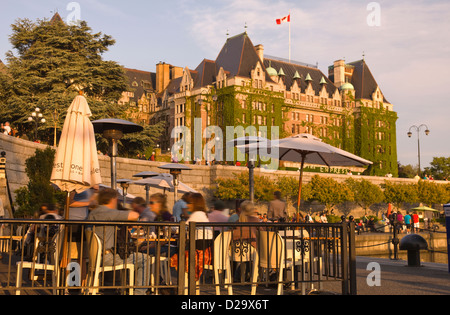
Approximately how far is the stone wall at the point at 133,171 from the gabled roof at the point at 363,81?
26.9m

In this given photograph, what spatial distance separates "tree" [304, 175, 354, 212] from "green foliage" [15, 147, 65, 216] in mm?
35449

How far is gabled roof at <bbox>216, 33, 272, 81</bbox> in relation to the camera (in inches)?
2968

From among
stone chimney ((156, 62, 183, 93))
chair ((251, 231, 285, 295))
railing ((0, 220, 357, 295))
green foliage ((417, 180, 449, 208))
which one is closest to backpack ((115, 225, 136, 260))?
railing ((0, 220, 357, 295))

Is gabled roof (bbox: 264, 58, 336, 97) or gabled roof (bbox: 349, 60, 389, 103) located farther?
gabled roof (bbox: 349, 60, 389, 103)

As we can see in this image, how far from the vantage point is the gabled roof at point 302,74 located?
85688 mm

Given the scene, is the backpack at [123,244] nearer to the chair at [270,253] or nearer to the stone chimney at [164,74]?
the chair at [270,253]

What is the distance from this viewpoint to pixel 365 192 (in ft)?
207

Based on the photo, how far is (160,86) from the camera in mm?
93625

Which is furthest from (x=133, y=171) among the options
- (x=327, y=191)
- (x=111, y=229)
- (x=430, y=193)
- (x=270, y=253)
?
(x=430, y=193)

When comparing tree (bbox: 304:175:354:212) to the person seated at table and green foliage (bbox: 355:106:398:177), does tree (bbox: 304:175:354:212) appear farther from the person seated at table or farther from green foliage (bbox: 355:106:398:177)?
the person seated at table

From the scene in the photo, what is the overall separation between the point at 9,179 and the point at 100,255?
21420 mm

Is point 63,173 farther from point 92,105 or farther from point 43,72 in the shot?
point 43,72

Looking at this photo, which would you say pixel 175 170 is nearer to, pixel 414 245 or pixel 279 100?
pixel 414 245

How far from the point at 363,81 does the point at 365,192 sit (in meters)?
36.6
